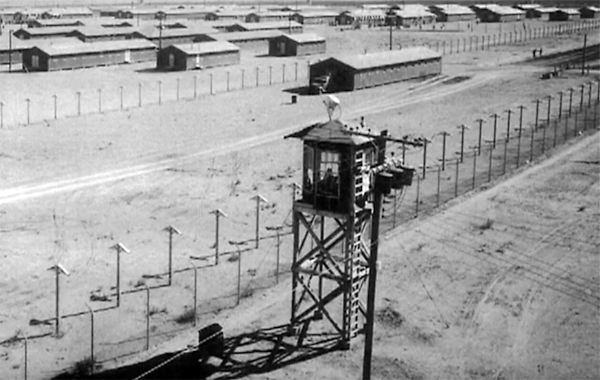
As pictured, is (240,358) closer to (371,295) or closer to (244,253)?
(371,295)

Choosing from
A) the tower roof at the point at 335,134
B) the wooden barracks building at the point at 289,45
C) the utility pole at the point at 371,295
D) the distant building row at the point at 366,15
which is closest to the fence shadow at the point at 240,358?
the utility pole at the point at 371,295

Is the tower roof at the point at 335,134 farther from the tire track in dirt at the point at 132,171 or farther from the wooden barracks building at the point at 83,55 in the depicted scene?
the wooden barracks building at the point at 83,55

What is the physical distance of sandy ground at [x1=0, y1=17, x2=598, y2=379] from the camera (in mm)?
27453

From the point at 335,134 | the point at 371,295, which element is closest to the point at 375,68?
the point at 335,134

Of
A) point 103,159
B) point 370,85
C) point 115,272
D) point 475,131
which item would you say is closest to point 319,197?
point 115,272

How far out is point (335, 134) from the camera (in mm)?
26312

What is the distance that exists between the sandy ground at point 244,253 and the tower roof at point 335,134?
6.39m

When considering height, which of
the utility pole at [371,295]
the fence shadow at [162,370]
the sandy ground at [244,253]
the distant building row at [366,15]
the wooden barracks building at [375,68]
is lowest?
the fence shadow at [162,370]

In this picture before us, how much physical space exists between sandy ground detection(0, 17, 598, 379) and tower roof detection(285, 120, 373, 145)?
6391 millimetres

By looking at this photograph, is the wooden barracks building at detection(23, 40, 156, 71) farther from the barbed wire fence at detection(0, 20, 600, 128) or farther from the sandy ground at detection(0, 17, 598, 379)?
the sandy ground at detection(0, 17, 598, 379)

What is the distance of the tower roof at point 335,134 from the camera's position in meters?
26.0

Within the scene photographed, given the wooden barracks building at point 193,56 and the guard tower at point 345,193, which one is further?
the wooden barracks building at point 193,56

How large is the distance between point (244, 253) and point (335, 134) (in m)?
11.5

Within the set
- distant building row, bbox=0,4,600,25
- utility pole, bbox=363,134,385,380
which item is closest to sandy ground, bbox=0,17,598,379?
utility pole, bbox=363,134,385,380
